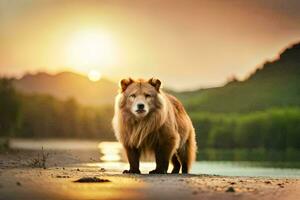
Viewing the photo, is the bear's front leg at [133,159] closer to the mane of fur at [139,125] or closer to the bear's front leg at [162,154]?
the mane of fur at [139,125]

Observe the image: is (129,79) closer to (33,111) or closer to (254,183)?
(254,183)

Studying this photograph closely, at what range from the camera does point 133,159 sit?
16.4 m

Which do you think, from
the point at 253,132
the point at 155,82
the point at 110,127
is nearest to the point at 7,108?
the point at 155,82

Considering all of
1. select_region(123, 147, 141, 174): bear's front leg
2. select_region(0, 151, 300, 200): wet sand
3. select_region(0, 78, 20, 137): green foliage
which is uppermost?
select_region(0, 78, 20, 137): green foliage

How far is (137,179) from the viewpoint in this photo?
557 inches

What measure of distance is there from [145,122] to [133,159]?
98cm

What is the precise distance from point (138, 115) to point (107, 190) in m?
3.84

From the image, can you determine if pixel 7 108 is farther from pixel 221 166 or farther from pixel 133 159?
pixel 133 159

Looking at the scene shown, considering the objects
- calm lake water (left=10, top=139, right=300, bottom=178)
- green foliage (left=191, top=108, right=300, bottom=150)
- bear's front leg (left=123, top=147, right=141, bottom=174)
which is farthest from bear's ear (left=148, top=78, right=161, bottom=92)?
green foliage (left=191, top=108, right=300, bottom=150)

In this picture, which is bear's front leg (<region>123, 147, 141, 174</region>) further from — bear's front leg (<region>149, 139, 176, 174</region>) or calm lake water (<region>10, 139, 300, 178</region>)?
calm lake water (<region>10, 139, 300, 178</region>)

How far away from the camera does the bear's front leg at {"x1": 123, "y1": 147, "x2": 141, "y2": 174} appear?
1634 cm

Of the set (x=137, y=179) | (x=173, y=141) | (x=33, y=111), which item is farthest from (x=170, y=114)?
(x=33, y=111)

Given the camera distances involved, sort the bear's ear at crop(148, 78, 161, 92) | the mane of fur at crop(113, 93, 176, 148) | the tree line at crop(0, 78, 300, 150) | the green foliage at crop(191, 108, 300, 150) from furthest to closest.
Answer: the green foliage at crop(191, 108, 300, 150)
the tree line at crop(0, 78, 300, 150)
the bear's ear at crop(148, 78, 161, 92)
the mane of fur at crop(113, 93, 176, 148)

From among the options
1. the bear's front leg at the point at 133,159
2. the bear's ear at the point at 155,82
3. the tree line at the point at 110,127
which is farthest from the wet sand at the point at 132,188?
the tree line at the point at 110,127
